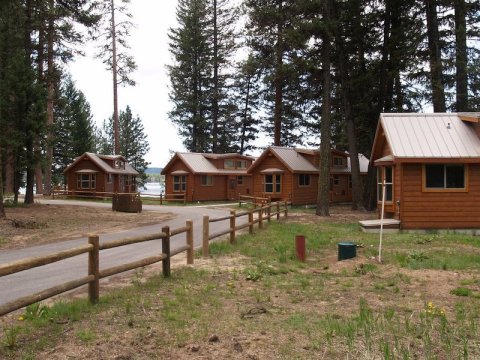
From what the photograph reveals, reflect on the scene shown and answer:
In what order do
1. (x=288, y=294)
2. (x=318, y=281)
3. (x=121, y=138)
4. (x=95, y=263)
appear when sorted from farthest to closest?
(x=121, y=138) → (x=318, y=281) → (x=288, y=294) → (x=95, y=263)

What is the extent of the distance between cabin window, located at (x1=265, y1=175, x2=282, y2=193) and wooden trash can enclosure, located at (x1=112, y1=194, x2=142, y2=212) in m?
11.5

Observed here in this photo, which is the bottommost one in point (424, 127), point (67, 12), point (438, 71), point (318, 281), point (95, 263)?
point (318, 281)

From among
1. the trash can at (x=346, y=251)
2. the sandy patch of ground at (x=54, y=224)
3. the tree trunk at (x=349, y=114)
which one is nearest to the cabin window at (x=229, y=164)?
the tree trunk at (x=349, y=114)

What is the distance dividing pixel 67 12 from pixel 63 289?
70.4 ft

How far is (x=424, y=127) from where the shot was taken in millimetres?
19281

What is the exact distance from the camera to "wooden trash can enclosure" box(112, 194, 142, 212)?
2636 cm

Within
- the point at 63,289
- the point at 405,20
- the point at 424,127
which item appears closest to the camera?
the point at 63,289

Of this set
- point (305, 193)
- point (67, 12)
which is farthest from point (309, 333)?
point (305, 193)

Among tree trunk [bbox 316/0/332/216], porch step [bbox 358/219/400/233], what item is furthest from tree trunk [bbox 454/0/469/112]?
porch step [bbox 358/219/400/233]

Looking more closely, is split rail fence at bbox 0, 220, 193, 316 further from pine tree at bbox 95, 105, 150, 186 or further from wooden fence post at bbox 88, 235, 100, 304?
pine tree at bbox 95, 105, 150, 186

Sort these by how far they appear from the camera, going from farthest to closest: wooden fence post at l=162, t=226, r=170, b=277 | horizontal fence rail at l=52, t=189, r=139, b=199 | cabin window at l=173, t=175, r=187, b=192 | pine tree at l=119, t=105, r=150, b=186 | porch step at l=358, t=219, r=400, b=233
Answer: pine tree at l=119, t=105, r=150, b=186 < horizontal fence rail at l=52, t=189, r=139, b=199 < cabin window at l=173, t=175, r=187, b=192 < porch step at l=358, t=219, r=400, b=233 < wooden fence post at l=162, t=226, r=170, b=277

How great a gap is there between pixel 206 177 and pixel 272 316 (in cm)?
3427

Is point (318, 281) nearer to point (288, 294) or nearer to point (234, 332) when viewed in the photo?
point (288, 294)

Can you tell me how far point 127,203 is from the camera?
2634 cm
